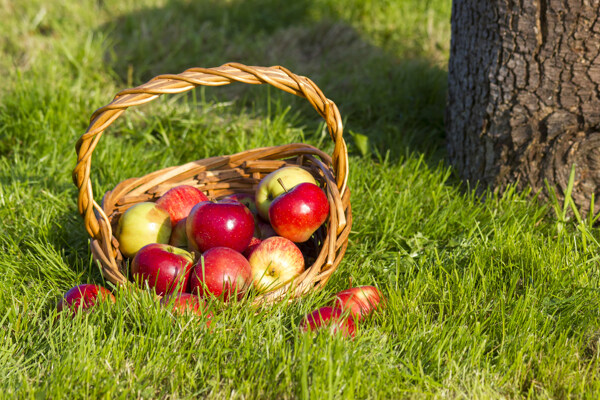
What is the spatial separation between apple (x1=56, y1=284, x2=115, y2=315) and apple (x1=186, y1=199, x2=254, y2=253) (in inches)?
16.0

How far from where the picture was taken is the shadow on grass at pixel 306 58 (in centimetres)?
353

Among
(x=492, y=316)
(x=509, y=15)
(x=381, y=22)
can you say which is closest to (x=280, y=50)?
(x=381, y=22)

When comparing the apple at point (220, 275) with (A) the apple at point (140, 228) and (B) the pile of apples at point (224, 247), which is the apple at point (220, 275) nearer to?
(B) the pile of apples at point (224, 247)

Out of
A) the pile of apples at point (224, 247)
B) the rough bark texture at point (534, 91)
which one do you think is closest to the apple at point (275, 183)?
the pile of apples at point (224, 247)

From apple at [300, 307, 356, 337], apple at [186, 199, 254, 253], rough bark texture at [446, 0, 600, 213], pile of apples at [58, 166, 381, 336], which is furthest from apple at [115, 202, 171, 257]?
rough bark texture at [446, 0, 600, 213]

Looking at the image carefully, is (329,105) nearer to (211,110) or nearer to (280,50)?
(211,110)

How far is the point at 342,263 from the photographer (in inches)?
96.3

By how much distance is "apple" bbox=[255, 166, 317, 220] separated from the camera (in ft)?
7.97

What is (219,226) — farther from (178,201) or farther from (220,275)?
(178,201)

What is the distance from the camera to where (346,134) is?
346cm

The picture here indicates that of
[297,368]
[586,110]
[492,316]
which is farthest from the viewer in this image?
[586,110]

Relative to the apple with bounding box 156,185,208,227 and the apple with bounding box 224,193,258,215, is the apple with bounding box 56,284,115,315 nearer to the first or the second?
the apple with bounding box 156,185,208,227

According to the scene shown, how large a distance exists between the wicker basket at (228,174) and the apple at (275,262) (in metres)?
0.09

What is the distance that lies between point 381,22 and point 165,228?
10.4 feet
